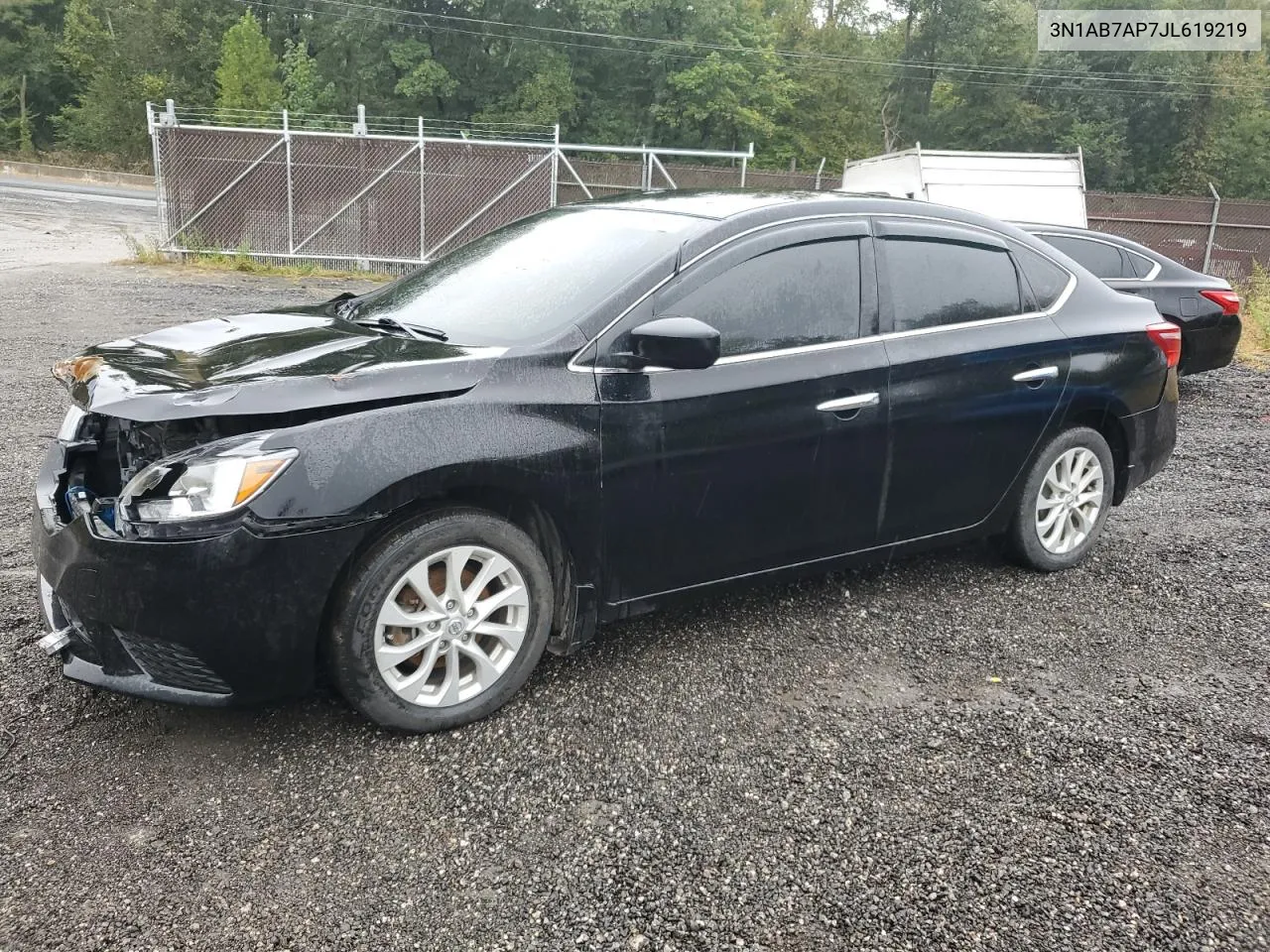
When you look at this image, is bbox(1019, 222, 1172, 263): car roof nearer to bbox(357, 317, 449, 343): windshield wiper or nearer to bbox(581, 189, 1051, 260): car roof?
bbox(581, 189, 1051, 260): car roof

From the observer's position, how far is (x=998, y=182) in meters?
14.4

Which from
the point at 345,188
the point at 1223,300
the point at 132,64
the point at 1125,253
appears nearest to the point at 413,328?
the point at 1125,253

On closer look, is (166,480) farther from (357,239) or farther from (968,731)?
(357,239)

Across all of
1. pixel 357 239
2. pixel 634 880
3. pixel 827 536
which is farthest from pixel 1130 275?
pixel 357 239

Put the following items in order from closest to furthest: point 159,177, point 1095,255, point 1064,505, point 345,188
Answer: point 1064,505 < point 1095,255 < point 159,177 < point 345,188

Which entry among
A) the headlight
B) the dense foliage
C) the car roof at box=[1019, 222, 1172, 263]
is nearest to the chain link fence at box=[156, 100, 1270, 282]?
the car roof at box=[1019, 222, 1172, 263]

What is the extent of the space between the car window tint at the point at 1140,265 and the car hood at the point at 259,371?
7.15 m

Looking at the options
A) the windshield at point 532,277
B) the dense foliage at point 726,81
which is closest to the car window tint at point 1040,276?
the windshield at point 532,277

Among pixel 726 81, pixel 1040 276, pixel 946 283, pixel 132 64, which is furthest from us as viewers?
pixel 132 64

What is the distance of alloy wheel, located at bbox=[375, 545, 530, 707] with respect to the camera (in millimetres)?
2977

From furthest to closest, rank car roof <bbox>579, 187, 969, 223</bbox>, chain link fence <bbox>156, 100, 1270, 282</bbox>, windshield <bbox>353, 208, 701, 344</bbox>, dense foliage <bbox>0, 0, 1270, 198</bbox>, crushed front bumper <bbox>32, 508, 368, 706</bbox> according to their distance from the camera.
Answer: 1. dense foliage <bbox>0, 0, 1270, 198</bbox>
2. chain link fence <bbox>156, 100, 1270, 282</bbox>
3. car roof <bbox>579, 187, 969, 223</bbox>
4. windshield <bbox>353, 208, 701, 344</bbox>
5. crushed front bumper <bbox>32, 508, 368, 706</bbox>

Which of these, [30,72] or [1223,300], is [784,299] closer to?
[1223,300]

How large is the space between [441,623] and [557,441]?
2.21 ft

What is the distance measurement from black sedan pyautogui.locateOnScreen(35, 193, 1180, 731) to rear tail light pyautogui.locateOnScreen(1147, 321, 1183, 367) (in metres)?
0.11
